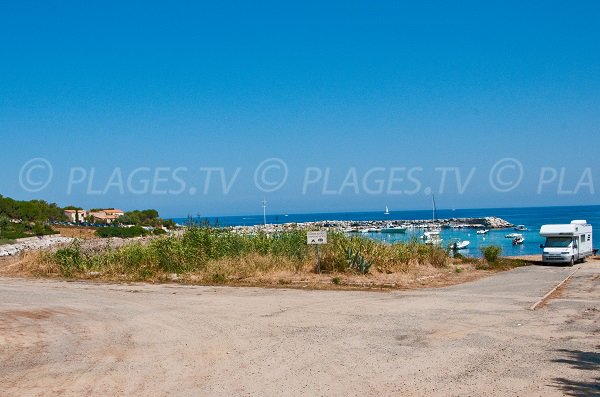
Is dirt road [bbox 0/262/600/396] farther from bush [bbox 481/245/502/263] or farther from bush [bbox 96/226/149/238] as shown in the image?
bush [bbox 96/226/149/238]

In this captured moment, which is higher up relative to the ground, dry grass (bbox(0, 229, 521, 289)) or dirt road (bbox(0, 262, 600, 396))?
dry grass (bbox(0, 229, 521, 289))

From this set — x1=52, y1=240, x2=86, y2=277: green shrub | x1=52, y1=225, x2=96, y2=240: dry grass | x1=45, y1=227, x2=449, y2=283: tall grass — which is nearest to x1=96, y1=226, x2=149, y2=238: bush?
x1=52, y1=225, x2=96, y2=240: dry grass

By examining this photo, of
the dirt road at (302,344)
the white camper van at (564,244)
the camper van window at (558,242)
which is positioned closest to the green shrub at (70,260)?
the dirt road at (302,344)

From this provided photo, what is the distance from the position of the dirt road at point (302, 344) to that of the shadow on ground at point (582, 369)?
0.03 metres

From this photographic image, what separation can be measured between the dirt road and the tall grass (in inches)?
208

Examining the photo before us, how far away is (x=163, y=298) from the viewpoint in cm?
1869

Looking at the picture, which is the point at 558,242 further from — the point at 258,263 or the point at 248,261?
the point at 248,261

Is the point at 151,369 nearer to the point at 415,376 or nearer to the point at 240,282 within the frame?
the point at 415,376

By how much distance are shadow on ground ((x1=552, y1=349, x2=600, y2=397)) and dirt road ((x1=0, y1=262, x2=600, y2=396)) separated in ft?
0.08

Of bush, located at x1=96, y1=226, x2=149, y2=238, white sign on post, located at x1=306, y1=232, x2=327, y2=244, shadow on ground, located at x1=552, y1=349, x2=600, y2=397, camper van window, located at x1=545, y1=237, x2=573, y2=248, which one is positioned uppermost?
bush, located at x1=96, y1=226, x2=149, y2=238

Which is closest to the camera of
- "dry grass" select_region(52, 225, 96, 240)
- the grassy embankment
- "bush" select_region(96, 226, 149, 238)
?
the grassy embankment

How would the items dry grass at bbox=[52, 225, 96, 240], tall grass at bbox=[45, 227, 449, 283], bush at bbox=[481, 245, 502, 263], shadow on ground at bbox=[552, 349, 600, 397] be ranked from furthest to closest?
dry grass at bbox=[52, 225, 96, 240] < bush at bbox=[481, 245, 502, 263] < tall grass at bbox=[45, 227, 449, 283] < shadow on ground at bbox=[552, 349, 600, 397]

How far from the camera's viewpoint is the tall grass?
2462 cm

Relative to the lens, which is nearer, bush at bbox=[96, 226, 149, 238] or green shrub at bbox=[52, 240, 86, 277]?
green shrub at bbox=[52, 240, 86, 277]
